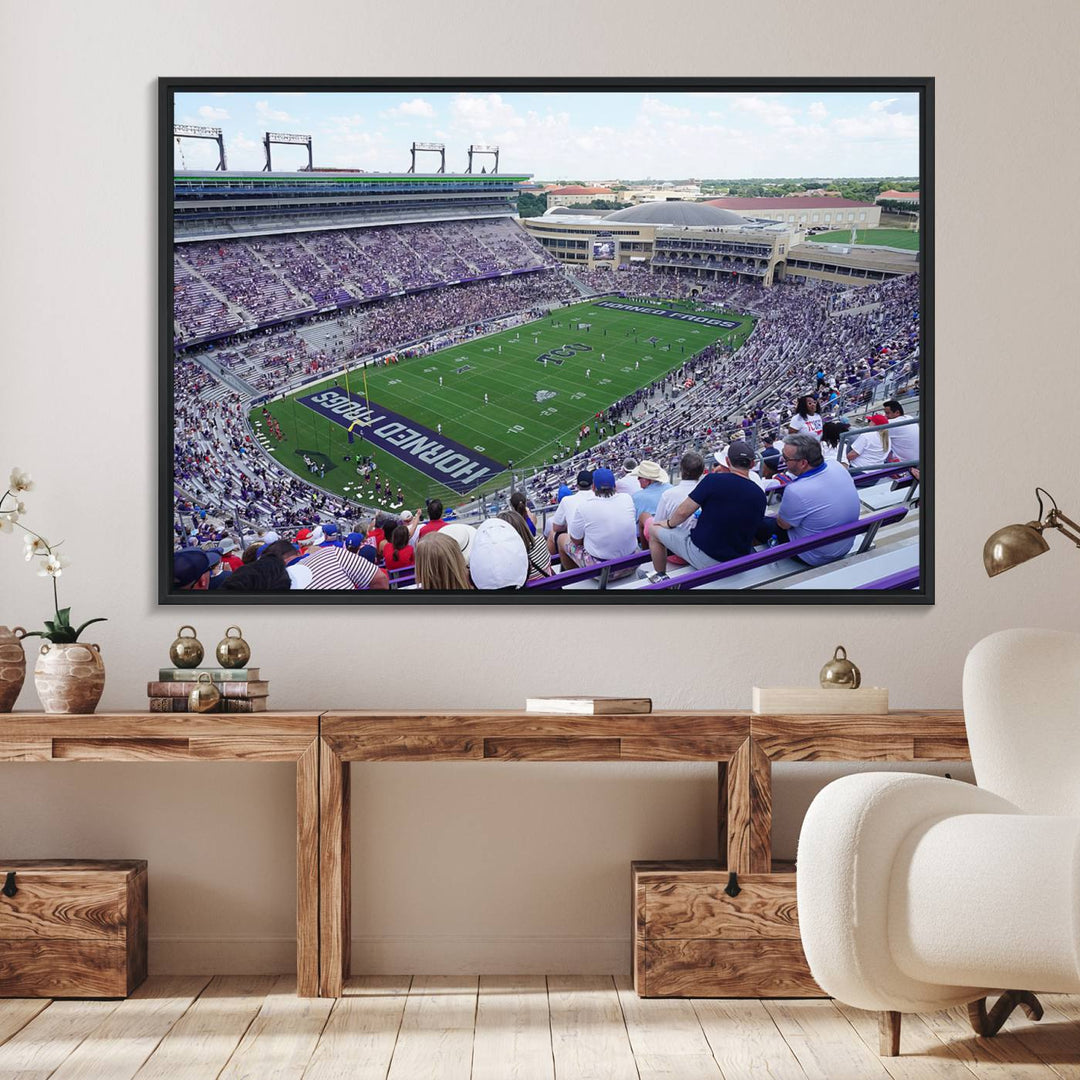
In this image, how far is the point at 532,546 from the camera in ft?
10.9

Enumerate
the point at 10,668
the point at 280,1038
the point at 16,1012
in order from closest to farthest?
the point at 280,1038
the point at 16,1012
the point at 10,668

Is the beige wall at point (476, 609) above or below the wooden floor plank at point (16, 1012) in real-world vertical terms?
above

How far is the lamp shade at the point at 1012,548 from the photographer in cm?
264

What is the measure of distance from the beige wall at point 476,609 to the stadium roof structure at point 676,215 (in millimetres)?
376

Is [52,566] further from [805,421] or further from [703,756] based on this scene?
[805,421]

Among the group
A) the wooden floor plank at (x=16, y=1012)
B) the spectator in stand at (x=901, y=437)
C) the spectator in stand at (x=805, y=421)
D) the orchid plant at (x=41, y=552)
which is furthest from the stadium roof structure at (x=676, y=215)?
the wooden floor plank at (x=16, y=1012)

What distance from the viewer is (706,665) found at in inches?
130

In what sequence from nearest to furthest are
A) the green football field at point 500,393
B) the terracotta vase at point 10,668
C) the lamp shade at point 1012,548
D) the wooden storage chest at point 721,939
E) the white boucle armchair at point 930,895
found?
the white boucle armchair at point 930,895
the lamp shade at point 1012,548
the wooden storage chest at point 721,939
the terracotta vase at point 10,668
the green football field at point 500,393

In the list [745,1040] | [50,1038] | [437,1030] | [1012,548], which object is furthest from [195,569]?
[1012,548]

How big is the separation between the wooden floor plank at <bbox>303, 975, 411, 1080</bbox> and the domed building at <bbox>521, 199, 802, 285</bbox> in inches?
81.0

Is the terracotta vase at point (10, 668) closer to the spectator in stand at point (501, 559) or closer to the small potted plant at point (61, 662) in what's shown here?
the small potted plant at point (61, 662)

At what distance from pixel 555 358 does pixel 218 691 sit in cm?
128

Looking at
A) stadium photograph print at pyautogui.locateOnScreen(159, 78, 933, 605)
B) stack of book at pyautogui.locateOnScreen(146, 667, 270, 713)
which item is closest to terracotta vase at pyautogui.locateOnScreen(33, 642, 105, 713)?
stack of book at pyautogui.locateOnScreen(146, 667, 270, 713)

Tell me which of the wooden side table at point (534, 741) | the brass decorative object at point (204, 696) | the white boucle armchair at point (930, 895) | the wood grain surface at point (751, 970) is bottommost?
the wood grain surface at point (751, 970)
